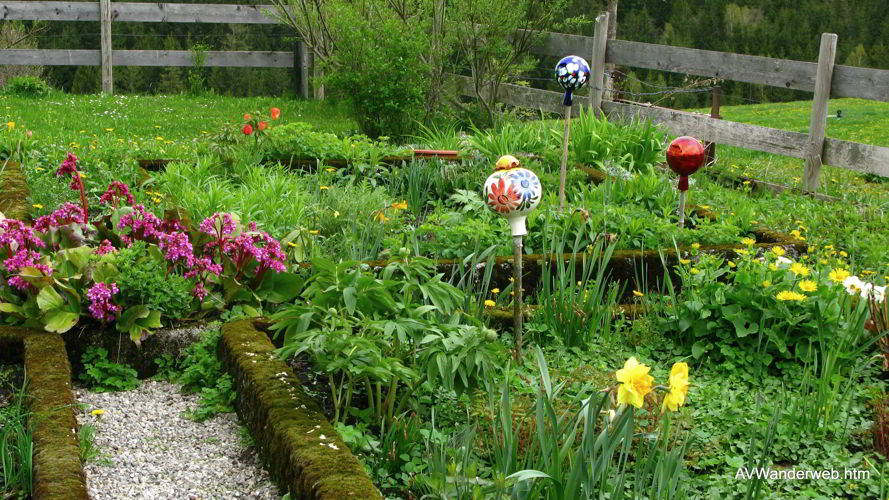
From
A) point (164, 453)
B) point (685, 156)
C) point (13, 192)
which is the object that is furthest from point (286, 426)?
point (13, 192)

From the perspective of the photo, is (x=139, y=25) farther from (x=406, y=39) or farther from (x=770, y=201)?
(x=770, y=201)

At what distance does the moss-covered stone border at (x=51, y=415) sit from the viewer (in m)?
2.85

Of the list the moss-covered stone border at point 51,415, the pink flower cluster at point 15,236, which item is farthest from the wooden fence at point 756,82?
the moss-covered stone border at point 51,415

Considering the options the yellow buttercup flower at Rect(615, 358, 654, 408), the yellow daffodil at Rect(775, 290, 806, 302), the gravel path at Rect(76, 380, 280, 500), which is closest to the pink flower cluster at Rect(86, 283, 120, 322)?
the gravel path at Rect(76, 380, 280, 500)

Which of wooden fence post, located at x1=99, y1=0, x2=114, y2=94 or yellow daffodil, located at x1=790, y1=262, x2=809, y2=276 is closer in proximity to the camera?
yellow daffodil, located at x1=790, y1=262, x2=809, y2=276

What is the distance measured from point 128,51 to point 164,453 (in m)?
12.0

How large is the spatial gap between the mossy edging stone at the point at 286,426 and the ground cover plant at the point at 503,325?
14 centimetres

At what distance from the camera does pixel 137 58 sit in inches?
565

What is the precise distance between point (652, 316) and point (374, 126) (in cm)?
594

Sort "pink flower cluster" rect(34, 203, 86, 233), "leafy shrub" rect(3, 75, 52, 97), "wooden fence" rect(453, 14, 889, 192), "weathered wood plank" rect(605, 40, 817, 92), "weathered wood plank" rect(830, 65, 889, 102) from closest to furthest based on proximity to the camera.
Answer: "pink flower cluster" rect(34, 203, 86, 233) < "weathered wood plank" rect(830, 65, 889, 102) < "wooden fence" rect(453, 14, 889, 192) < "weathered wood plank" rect(605, 40, 817, 92) < "leafy shrub" rect(3, 75, 52, 97)

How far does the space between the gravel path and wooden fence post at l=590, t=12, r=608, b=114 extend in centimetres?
730

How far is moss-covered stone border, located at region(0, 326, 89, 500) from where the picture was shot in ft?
9.36

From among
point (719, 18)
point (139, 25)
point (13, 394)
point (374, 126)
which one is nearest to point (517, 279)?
point (13, 394)

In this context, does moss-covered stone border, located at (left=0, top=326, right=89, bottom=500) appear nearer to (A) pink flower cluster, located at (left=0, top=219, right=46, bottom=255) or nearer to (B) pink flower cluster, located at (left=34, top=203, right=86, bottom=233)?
(A) pink flower cluster, located at (left=0, top=219, right=46, bottom=255)
